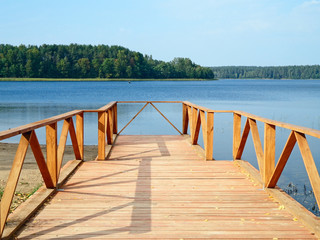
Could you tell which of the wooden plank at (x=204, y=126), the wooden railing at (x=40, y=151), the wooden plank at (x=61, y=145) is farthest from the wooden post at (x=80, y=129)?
the wooden plank at (x=204, y=126)

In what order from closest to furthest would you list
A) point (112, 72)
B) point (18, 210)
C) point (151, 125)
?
point (18, 210)
point (151, 125)
point (112, 72)

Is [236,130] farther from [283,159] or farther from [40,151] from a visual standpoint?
[40,151]

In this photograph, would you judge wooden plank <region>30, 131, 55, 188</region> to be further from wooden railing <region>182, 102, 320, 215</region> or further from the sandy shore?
wooden railing <region>182, 102, 320, 215</region>

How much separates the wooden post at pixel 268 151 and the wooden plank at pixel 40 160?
2.36 meters

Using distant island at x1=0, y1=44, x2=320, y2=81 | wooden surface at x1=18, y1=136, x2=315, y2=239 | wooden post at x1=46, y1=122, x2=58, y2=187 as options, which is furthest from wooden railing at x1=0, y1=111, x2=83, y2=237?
distant island at x1=0, y1=44, x2=320, y2=81

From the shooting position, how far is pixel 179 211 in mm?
3680

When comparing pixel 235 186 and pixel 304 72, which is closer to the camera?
pixel 235 186

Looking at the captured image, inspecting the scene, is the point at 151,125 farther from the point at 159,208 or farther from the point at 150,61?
the point at 150,61

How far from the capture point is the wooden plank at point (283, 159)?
3629mm

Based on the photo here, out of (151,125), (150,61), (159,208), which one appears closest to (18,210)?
(159,208)

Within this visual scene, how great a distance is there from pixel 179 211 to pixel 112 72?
119 meters

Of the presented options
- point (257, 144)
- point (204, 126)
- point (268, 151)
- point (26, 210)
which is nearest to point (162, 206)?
point (26, 210)

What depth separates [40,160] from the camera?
3.88 meters

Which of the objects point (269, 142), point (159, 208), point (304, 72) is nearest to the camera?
point (159, 208)
